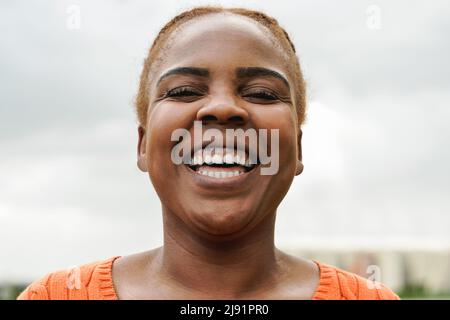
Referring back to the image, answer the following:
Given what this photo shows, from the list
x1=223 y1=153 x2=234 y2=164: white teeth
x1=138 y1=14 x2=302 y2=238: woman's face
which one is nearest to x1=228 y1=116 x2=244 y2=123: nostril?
x1=138 y1=14 x2=302 y2=238: woman's face

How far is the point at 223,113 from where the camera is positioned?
2189 millimetres

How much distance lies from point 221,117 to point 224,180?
192mm

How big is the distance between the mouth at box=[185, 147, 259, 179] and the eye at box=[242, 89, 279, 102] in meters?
0.18

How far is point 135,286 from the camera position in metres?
2.41

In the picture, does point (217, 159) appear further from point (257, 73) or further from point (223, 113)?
point (257, 73)

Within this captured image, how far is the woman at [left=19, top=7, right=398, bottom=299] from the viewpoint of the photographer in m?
2.23

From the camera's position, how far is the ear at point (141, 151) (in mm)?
2572

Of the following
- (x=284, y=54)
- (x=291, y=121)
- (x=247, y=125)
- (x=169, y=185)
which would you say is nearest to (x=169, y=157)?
(x=169, y=185)

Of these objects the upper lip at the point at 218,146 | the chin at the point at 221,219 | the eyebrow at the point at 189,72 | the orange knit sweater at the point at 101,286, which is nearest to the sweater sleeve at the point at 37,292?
the orange knit sweater at the point at 101,286

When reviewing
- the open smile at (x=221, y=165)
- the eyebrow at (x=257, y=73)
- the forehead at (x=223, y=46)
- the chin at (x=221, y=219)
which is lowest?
the chin at (x=221, y=219)

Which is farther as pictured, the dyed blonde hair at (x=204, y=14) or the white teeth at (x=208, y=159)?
the dyed blonde hair at (x=204, y=14)

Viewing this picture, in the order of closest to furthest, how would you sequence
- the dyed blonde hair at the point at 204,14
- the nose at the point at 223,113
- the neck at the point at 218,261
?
1. the nose at the point at 223,113
2. the neck at the point at 218,261
3. the dyed blonde hair at the point at 204,14

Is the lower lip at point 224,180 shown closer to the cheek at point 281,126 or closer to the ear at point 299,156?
the cheek at point 281,126

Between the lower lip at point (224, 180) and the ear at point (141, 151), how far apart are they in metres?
0.37
